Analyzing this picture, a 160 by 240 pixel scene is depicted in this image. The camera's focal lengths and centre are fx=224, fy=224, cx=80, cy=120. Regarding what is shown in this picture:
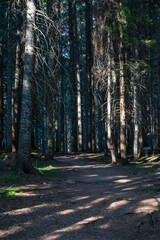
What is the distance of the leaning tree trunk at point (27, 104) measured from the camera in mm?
8203

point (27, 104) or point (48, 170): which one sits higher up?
point (27, 104)

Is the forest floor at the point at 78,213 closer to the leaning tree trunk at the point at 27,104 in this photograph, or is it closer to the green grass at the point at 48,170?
the leaning tree trunk at the point at 27,104

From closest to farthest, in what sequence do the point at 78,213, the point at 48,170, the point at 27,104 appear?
the point at 78,213 → the point at 27,104 → the point at 48,170

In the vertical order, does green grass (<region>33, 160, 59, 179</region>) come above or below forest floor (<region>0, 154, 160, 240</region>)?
above

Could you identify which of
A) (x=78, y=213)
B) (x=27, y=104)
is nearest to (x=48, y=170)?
(x=27, y=104)

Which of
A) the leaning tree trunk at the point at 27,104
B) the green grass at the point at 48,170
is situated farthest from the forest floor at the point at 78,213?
the green grass at the point at 48,170

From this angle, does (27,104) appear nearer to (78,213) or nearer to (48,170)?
(48,170)

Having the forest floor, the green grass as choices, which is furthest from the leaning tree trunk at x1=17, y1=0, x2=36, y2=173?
the forest floor

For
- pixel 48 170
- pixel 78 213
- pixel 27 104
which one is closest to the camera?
pixel 78 213

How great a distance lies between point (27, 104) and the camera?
8.40 metres

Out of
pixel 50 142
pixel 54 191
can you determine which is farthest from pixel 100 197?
pixel 50 142

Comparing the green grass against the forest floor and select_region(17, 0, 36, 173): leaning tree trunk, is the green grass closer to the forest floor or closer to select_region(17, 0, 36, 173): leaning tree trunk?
select_region(17, 0, 36, 173): leaning tree trunk

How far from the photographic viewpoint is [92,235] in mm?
3719

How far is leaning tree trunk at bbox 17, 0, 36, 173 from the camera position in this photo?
820cm
